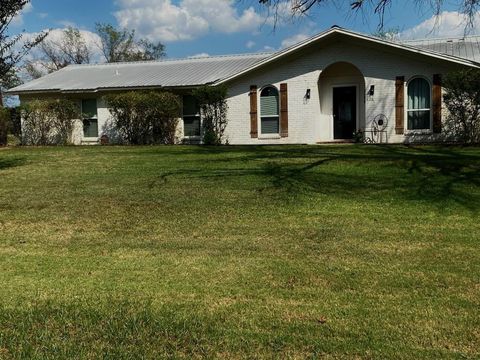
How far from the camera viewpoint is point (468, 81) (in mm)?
17141

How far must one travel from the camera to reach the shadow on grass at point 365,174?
8.98m

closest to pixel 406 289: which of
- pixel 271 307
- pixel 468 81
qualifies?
pixel 271 307

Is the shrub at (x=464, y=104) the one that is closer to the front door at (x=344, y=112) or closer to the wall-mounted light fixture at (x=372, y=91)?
the wall-mounted light fixture at (x=372, y=91)

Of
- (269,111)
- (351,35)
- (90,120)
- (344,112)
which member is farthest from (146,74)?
(351,35)

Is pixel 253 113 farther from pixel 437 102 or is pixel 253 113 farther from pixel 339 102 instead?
pixel 437 102

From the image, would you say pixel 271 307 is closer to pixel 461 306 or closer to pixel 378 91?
pixel 461 306

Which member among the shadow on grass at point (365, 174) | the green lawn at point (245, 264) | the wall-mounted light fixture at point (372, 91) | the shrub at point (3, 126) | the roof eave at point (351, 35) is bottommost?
the green lawn at point (245, 264)

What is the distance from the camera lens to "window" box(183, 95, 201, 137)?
2225cm

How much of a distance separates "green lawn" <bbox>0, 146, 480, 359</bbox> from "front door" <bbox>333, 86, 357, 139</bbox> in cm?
1073

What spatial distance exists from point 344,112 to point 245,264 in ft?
56.0

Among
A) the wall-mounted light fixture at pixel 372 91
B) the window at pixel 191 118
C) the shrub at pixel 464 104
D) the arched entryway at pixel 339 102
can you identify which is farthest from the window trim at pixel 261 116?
the shrub at pixel 464 104

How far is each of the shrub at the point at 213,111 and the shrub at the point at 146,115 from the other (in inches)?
48.6

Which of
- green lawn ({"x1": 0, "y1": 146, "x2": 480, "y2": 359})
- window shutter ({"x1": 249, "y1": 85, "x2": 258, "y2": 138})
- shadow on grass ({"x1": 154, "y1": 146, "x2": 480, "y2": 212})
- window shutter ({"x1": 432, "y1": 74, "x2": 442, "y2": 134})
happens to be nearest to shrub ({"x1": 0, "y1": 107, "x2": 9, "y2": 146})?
window shutter ({"x1": 249, "y1": 85, "x2": 258, "y2": 138})

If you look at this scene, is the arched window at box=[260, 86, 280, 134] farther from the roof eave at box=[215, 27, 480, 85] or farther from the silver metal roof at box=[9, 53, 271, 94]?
the silver metal roof at box=[9, 53, 271, 94]
